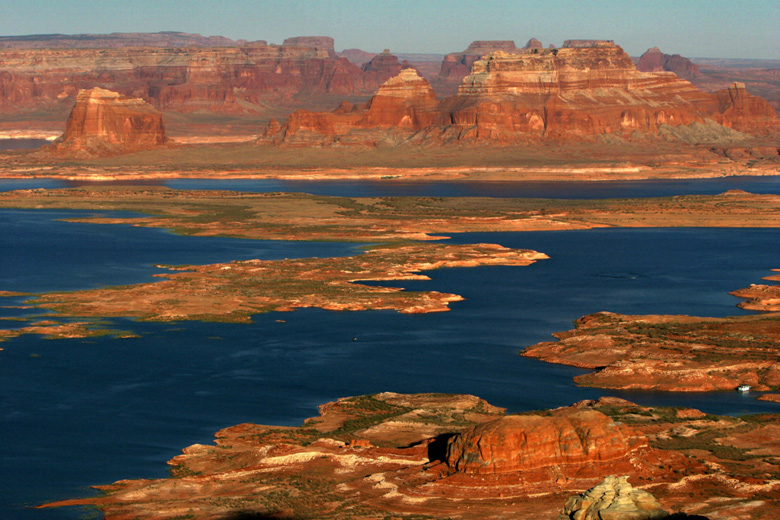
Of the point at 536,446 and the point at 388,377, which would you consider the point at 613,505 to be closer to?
the point at 536,446

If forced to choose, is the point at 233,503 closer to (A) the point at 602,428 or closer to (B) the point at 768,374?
(A) the point at 602,428

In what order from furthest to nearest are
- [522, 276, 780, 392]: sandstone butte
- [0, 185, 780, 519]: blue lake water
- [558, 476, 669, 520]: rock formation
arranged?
1. [522, 276, 780, 392]: sandstone butte
2. [0, 185, 780, 519]: blue lake water
3. [558, 476, 669, 520]: rock formation

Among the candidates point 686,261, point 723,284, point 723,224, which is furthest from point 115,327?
point 723,224

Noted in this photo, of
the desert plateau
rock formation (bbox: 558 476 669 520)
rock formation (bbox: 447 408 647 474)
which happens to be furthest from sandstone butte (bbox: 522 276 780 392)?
rock formation (bbox: 558 476 669 520)

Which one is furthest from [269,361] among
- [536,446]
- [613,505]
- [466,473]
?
[613,505]

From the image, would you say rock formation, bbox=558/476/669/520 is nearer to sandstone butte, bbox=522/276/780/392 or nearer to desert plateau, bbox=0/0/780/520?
desert plateau, bbox=0/0/780/520

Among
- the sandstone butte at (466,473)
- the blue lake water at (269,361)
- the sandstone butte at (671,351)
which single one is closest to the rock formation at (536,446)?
the sandstone butte at (466,473)
